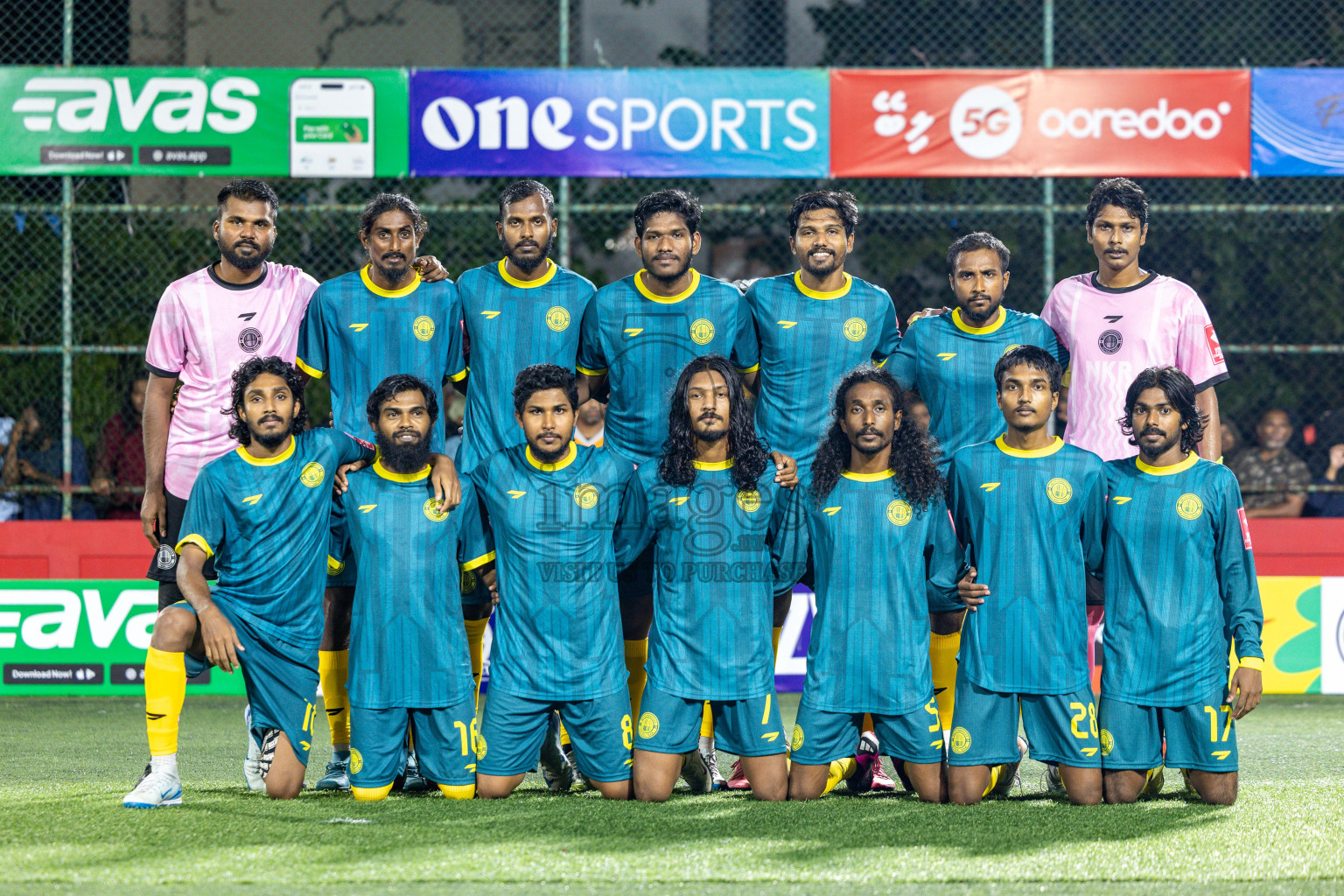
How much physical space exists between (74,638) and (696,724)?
15.1 feet

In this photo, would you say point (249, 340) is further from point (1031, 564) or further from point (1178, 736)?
point (1178, 736)

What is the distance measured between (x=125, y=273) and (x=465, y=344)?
18.0ft

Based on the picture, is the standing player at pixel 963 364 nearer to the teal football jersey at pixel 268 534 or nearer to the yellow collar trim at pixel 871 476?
the yellow collar trim at pixel 871 476

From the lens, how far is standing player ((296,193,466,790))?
511cm

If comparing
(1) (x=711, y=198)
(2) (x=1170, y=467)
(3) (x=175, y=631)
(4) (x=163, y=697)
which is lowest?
(4) (x=163, y=697)

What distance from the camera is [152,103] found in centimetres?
838

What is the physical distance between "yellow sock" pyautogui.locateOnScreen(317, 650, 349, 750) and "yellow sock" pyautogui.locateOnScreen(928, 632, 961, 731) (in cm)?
218

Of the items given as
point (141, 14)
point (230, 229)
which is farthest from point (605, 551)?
point (141, 14)

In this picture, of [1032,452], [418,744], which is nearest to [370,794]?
[418,744]

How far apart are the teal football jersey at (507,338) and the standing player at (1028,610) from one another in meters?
1.61

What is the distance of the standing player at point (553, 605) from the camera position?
4.66 metres

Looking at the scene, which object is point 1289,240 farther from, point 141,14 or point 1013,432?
point 141,14

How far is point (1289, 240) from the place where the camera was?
1076 cm

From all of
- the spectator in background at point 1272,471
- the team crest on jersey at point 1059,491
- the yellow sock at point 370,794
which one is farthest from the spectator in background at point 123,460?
the spectator in background at point 1272,471
